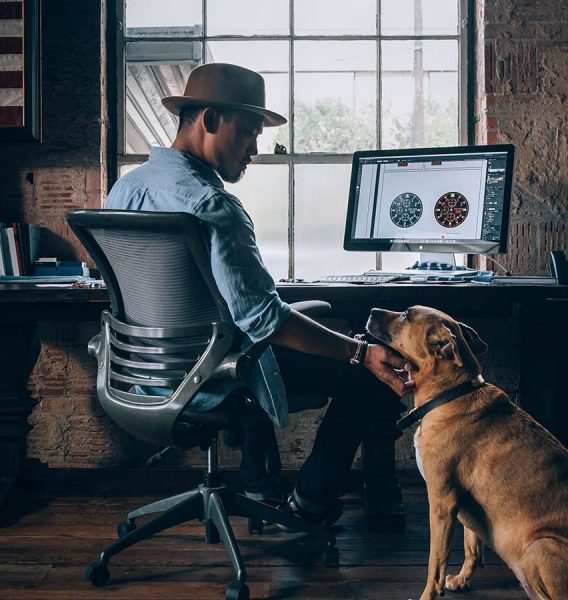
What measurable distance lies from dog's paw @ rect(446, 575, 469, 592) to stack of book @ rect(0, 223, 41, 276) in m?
1.98

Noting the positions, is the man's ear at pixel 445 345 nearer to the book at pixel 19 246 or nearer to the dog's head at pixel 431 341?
the dog's head at pixel 431 341

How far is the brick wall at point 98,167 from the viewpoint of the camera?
3025 mm

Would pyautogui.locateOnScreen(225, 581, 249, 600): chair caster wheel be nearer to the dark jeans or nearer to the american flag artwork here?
the dark jeans

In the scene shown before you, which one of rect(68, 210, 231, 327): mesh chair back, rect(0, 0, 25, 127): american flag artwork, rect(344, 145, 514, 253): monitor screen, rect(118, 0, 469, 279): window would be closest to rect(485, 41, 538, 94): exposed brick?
rect(118, 0, 469, 279): window

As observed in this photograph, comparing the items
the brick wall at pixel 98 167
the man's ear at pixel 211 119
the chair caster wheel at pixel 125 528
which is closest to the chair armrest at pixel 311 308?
the man's ear at pixel 211 119

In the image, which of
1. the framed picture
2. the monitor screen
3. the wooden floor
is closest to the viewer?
the wooden floor

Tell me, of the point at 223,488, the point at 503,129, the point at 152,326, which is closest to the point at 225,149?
the point at 152,326

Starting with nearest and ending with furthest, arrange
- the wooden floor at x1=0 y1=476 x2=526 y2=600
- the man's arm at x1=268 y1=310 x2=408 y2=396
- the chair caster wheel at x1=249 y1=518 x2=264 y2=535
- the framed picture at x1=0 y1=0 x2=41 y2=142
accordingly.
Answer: the man's arm at x1=268 y1=310 x2=408 y2=396
the wooden floor at x1=0 y1=476 x2=526 y2=600
the chair caster wheel at x1=249 y1=518 x2=264 y2=535
the framed picture at x1=0 y1=0 x2=41 y2=142

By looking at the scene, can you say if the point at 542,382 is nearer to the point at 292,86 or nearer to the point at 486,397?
the point at 486,397

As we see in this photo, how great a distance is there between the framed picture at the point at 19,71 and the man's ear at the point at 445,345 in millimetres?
1997

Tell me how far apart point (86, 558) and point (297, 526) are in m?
0.70

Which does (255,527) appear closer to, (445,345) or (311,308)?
(311,308)

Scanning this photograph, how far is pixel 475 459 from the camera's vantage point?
6.06 feet

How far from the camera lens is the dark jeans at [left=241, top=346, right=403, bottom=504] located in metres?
2.16
